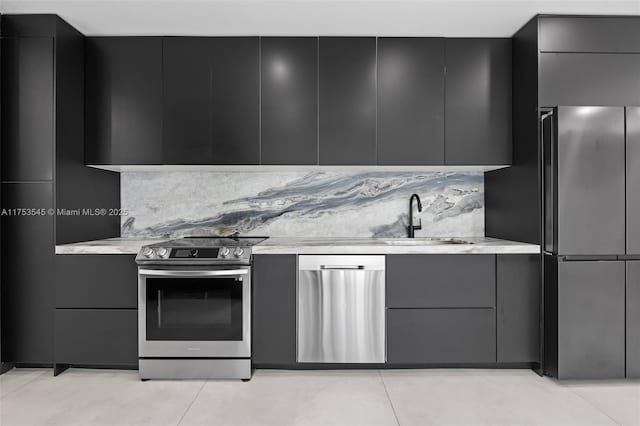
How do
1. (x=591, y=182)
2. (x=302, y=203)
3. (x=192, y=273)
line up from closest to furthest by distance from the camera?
1. (x=591, y=182)
2. (x=192, y=273)
3. (x=302, y=203)

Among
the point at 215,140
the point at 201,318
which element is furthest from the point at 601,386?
the point at 215,140

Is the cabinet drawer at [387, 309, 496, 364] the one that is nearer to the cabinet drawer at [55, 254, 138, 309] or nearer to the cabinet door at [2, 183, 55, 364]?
the cabinet drawer at [55, 254, 138, 309]

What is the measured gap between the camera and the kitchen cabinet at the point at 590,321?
2689 millimetres

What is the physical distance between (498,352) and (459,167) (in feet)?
4.39

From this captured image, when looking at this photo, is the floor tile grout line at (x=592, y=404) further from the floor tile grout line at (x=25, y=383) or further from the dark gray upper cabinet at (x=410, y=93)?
the floor tile grout line at (x=25, y=383)

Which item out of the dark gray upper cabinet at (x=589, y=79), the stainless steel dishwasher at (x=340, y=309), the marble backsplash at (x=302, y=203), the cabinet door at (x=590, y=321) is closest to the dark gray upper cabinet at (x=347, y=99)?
the marble backsplash at (x=302, y=203)

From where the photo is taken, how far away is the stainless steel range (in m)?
2.79

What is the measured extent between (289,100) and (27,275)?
213 cm

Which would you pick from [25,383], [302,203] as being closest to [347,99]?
[302,203]

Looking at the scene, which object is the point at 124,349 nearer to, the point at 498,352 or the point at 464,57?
the point at 498,352

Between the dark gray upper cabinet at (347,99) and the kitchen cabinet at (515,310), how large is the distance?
1218 millimetres

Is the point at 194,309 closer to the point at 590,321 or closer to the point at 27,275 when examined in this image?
the point at 27,275

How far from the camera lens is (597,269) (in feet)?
8.83

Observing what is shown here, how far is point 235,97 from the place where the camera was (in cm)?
316
